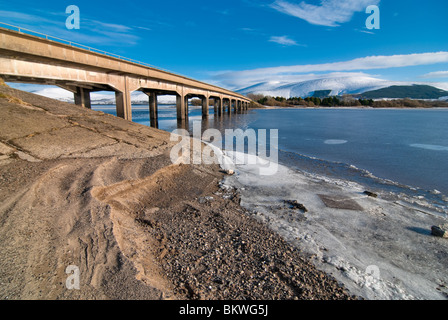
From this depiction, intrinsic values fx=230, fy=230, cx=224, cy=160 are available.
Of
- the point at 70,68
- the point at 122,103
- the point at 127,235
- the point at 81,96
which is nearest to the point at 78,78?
the point at 70,68

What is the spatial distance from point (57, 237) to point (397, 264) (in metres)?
6.41

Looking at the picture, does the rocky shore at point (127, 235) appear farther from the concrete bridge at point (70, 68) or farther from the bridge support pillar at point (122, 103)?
the bridge support pillar at point (122, 103)

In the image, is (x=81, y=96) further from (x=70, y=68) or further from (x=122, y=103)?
(x=70, y=68)

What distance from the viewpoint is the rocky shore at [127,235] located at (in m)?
3.32

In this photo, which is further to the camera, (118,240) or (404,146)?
(404,146)

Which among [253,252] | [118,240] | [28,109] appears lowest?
[253,252]

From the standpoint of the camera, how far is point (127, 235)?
461 centimetres

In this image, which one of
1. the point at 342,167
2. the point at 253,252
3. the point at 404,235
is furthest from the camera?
the point at 342,167

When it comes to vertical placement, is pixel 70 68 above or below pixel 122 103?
above

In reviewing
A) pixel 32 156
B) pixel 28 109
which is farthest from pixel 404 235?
pixel 28 109

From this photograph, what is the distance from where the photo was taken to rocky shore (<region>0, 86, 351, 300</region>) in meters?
3.32

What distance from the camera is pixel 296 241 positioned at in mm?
5062

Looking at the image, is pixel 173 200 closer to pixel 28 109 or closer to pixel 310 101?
pixel 28 109

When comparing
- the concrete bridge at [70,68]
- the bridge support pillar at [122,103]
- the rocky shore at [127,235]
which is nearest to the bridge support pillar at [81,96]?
the concrete bridge at [70,68]
